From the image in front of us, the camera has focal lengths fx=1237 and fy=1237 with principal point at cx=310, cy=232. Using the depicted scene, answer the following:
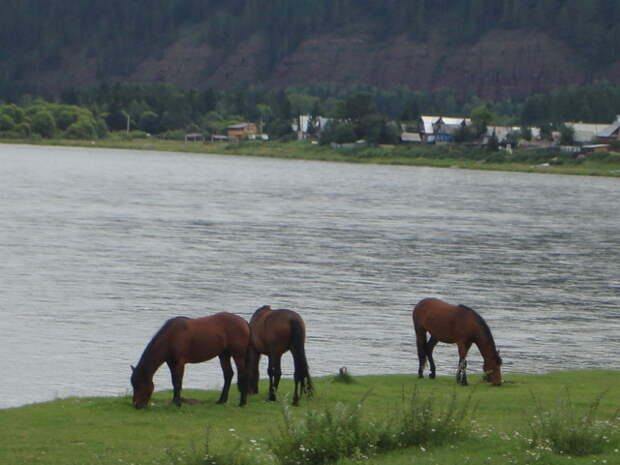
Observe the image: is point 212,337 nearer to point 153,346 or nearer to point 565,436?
point 153,346

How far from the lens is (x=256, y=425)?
59.2ft

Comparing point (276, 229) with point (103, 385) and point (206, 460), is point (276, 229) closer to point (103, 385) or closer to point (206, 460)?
point (103, 385)

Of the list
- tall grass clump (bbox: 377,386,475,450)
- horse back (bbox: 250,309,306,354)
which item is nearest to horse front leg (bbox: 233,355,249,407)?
horse back (bbox: 250,309,306,354)

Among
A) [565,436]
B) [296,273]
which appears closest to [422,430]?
[565,436]

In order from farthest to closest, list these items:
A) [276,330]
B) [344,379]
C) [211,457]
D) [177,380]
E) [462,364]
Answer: [344,379], [462,364], [276,330], [177,380], [211,457]

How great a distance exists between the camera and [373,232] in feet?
236

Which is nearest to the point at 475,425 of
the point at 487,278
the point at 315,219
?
the point at 487,278

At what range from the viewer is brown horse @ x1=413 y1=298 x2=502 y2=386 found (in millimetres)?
22344

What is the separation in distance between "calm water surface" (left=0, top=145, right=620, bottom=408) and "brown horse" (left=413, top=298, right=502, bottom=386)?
4870mm

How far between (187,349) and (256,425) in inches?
75.8

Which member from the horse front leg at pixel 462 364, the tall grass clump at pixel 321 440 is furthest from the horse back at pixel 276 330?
the tall grass clump at pixel 321 440

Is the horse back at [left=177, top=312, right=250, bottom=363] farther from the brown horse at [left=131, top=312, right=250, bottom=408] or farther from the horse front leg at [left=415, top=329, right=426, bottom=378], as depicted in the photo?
the horse front leg at [left=415, top=329, right=426, bottom=378]

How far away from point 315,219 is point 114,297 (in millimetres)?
40455

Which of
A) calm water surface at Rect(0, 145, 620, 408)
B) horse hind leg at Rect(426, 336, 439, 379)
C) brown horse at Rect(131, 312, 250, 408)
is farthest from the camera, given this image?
calm water surface at Rect(0, 145, 620, 408)
